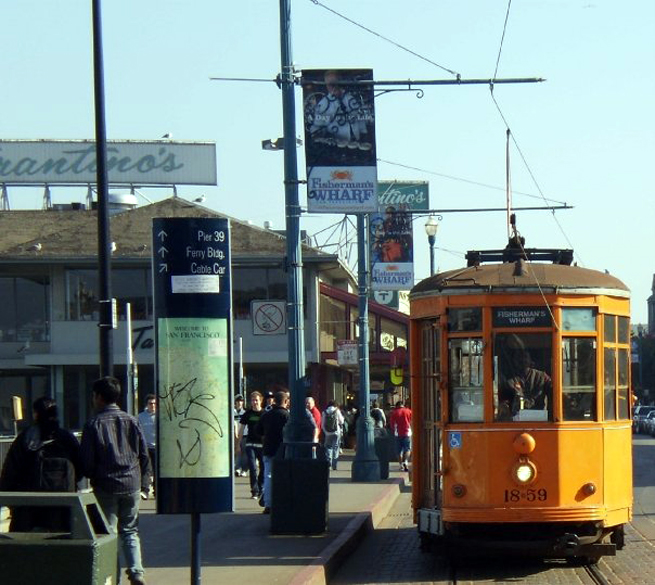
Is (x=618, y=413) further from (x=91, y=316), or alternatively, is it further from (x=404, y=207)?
(x=91, y=316)

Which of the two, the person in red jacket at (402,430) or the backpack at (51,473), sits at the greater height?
the backpack at (51,473)

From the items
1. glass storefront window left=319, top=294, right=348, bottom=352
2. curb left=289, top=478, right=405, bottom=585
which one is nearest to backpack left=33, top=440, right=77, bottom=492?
curb left=289, top=478, right=405, bottom=585

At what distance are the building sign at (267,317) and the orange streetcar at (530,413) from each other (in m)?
9.73

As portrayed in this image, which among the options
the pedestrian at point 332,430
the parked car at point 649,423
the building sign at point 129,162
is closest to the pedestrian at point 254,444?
the pedestrian at point 332,430

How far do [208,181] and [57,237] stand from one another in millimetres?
10967

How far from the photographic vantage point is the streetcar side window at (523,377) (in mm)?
13062

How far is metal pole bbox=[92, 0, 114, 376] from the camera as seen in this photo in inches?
640

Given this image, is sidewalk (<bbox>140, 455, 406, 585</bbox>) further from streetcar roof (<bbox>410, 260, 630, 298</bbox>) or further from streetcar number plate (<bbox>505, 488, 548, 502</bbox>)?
streetcar roof (<bbox>410, 260, 630, 298</bbox>)

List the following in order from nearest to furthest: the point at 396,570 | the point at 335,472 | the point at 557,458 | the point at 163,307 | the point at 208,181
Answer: the point at 163,307, the point at 557,458, the point at 396,570, the point at 335,472, the point at 208,181

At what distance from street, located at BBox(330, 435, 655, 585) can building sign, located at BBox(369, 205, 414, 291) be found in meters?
12.6

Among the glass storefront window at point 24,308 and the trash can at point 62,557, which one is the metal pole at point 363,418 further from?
the glass storefront window at point 24,308

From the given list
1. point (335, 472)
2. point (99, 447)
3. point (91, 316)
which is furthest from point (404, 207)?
point (99, 447)

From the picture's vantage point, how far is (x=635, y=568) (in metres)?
13.4

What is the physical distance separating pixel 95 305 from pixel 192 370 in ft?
113
